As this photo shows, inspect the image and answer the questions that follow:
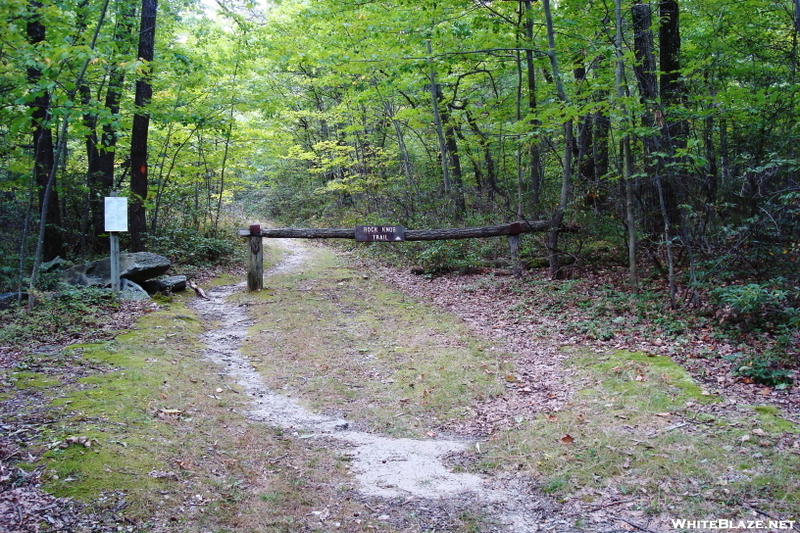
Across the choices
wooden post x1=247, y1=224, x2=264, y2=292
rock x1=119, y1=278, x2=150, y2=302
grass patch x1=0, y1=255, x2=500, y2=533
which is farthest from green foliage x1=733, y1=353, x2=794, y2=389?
rock x1=119, y1=278, x2=150, y2=302

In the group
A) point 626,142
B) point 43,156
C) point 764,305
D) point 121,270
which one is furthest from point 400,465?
point 43,156

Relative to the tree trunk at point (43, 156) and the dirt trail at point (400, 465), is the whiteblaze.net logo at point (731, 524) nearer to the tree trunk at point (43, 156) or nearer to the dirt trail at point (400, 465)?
the dirt trail at point (400, 465)

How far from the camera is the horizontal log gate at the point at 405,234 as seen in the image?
11156mm

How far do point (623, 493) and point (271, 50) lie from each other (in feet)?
50.2

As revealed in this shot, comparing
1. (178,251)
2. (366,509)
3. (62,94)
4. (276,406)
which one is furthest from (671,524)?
(178,251)

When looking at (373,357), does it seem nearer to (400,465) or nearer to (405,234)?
(400,465)

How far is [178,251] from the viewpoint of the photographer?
44.3ft

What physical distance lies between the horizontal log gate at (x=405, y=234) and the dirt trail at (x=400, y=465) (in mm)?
4861

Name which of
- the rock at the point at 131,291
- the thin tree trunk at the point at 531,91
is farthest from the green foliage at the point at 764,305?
the rock at the point at 131,291

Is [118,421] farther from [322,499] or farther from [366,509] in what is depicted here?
[366,509]

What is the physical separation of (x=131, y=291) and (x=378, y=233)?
5349mm

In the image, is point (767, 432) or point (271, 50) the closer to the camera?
point (767, 432)

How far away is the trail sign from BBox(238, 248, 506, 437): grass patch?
135cm

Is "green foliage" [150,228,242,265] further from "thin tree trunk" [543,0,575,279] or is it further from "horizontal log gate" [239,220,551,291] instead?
"thin tree trunk" [543,0,575,279]
